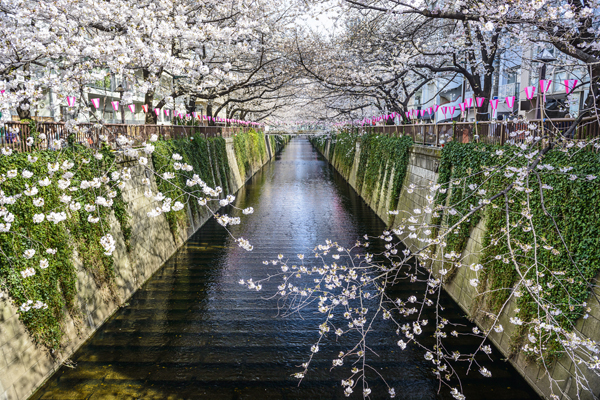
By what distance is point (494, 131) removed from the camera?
8633 mm

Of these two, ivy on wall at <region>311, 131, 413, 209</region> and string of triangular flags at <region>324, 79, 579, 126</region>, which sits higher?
string of triangular flags at <region>324, 79, 579, 126</region>

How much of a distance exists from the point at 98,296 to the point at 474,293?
7.97 m

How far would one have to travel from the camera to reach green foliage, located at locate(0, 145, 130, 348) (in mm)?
5828

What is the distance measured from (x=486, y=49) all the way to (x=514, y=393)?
36.5ft

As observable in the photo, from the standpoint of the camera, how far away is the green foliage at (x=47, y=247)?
5.83 metres

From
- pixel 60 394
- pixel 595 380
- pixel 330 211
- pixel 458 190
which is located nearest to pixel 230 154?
pixel 330 211

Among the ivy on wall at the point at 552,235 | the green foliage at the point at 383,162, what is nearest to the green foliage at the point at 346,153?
the green foliage at the point at 383,162

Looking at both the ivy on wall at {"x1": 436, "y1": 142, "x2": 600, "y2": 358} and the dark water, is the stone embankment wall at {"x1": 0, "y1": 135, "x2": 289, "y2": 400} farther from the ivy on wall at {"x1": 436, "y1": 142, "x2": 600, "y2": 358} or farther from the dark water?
the ivy on wall at {"x1": 436, "y1": 142, "x2": 600, "y2": 358}

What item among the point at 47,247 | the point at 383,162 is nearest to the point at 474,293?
the point at 47,247

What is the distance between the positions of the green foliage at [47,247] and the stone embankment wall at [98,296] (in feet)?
0.64

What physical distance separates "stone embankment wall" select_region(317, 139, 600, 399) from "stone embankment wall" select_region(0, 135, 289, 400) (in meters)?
6.58

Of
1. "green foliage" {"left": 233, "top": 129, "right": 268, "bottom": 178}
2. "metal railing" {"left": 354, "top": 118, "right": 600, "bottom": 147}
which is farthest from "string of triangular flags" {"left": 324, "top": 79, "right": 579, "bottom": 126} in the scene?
"green foliage" {"left": 233, "top": 129, "right": 268, "bottom": 178}

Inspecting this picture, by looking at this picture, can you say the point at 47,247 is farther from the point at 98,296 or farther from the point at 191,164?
the point at 191,164

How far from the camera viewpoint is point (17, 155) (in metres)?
6.28
